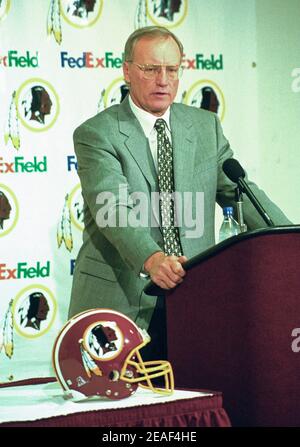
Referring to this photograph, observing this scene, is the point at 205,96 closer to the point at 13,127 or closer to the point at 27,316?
the point at 13,127

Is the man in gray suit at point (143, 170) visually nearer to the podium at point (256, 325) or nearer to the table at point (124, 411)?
the podium at point (256, 325)

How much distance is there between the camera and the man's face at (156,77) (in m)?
3.30

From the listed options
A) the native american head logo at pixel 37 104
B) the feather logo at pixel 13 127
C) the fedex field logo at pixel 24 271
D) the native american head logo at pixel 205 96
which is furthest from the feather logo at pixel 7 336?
the native american head logo at pixel 205 96

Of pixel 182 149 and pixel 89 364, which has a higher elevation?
pixel 182 149

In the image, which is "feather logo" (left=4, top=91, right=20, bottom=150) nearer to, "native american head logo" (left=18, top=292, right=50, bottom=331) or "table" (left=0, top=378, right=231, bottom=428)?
"native american head logo" (left=18, top=292, right=50, bottom=331)

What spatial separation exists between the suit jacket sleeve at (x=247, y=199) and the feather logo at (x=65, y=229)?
3.78 ft

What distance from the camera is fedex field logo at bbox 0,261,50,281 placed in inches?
167

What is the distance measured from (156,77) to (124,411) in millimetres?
1612

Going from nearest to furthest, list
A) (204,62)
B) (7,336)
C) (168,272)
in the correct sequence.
Result: (168,272), (7,336), (204,62)

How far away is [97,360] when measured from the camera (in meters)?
2.20

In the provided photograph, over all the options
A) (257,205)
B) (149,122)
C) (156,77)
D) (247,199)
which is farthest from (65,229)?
(257,205)

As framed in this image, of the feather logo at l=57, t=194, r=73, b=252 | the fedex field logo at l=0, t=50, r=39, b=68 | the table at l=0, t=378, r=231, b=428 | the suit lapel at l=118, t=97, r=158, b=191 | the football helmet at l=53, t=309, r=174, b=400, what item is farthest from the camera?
the feather logo at l=57, t=194, r=73, b=252

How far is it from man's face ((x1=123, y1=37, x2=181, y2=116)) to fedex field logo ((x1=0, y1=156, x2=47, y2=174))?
107cm

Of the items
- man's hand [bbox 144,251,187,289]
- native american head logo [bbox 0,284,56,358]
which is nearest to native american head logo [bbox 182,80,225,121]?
native american head logo [bbox 0,284,56,358]
